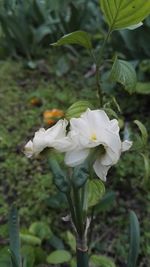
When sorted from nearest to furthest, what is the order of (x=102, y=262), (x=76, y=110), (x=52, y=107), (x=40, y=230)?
1. (x=76, y=110)
2. (x=102, y=262)
3. (x=40, y=230)
4. (x=52, y=107)

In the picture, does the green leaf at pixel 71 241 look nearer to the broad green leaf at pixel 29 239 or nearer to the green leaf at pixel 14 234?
the broad green leaf at pixel 29 239

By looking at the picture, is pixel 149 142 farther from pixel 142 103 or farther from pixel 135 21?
pixel 135 21

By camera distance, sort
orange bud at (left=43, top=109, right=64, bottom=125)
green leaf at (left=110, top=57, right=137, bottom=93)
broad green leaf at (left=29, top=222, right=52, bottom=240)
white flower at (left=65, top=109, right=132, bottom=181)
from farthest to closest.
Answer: orange bud at (left=43, top=109, right=64, bottom=125) < broad green leaf at (left=29, top=222, right=52, bottom=240) < green leaf at (left=110, top=57, right=137, bottom=93) < white flower at (left=65, top=109, right=132, bottom=181)

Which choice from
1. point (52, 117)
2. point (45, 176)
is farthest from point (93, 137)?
point (52, 117)

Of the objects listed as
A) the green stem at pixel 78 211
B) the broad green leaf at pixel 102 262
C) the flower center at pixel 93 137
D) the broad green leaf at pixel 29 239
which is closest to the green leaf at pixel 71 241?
the broad green leaf at pixel 29 239

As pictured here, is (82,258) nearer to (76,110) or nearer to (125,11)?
(76,110)

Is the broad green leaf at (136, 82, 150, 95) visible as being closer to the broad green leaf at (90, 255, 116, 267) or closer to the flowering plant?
the broad green leaf at (90, 255, 116, 267)

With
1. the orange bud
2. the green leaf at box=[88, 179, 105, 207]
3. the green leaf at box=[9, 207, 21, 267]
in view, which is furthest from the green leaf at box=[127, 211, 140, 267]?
the orange bud

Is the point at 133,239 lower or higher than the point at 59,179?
lower
